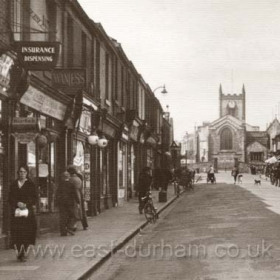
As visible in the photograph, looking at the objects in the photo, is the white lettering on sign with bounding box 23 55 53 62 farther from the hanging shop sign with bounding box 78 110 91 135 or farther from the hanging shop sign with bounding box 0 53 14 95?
the hanging shop sign with bounding box 78 110 91 135

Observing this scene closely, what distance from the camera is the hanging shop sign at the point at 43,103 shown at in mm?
14873

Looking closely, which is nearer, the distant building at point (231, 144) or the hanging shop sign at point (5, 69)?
the hanging shop sign at point (5, 69)

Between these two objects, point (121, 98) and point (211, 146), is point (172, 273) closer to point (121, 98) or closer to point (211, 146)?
point (121, 98)

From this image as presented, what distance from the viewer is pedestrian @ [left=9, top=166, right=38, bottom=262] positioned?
11570 mm

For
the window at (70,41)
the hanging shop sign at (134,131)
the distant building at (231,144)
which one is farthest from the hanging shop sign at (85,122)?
the distant building at (231,144)

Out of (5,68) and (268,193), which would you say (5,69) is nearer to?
(5,68)

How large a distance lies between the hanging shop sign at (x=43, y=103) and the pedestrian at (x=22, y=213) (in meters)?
3.17

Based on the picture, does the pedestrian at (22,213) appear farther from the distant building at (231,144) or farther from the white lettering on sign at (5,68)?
the distant building at (231,144)

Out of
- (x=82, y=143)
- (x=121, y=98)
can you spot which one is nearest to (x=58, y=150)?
(x=82, y=143)

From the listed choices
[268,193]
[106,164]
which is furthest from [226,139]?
[106,164]

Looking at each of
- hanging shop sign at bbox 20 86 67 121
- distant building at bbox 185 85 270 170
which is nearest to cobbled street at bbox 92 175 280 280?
hanging shop sign at bbox 20 86 67 121

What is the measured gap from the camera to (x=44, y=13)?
17.3 metres

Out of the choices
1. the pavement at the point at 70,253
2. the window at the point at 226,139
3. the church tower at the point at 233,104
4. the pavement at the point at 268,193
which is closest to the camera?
the pavement at the point at 70,253

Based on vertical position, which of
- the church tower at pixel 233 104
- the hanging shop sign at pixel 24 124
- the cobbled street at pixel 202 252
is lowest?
the cobbled street at pixel 202 252
